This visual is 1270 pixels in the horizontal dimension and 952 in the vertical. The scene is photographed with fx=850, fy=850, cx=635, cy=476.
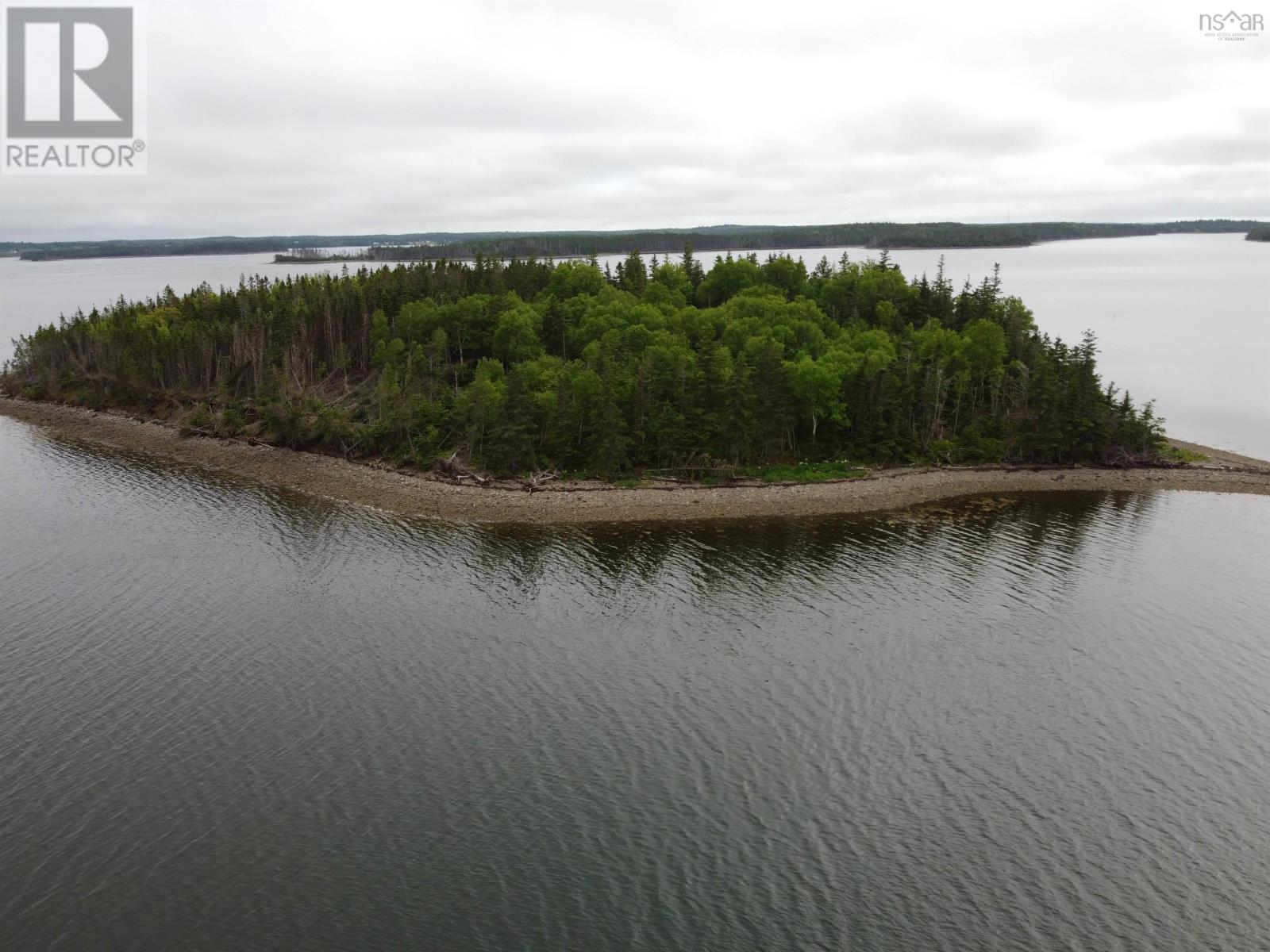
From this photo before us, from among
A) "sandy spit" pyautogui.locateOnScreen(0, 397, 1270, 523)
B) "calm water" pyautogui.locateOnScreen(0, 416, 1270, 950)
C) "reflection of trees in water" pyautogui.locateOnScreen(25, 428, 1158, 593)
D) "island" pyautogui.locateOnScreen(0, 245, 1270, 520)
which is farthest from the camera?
"island" pyautogui.locateOnScreen(0, 245, 1270, 520)

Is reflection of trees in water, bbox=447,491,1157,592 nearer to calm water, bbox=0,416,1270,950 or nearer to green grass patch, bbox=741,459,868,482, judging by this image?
calm water, bbox=0,416,1270,950

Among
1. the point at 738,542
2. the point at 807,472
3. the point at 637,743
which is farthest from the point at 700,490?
the point at 637,743

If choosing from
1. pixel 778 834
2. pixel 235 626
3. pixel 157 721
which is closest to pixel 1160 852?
pixel 778 834

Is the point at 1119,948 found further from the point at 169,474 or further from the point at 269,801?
the point at 169,474

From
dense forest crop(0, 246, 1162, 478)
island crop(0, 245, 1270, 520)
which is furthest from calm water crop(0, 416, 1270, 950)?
dense forest crop(0, 246, 1162, 478)

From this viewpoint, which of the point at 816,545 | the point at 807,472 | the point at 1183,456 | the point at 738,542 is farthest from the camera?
the point at 1183,456

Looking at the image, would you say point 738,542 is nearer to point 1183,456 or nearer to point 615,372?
point 615,372
